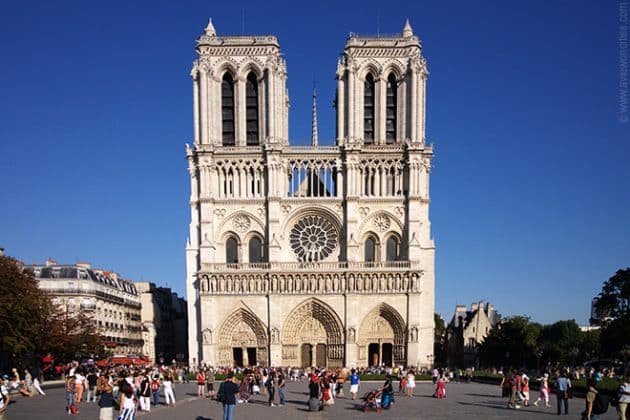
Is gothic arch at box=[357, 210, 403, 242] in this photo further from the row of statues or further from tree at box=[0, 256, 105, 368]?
tree at box=[0, 256, 105, 368]

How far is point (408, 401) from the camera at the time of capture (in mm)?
30047

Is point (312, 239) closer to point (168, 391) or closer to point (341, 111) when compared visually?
point (341, 111)

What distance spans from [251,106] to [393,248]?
56.2ft

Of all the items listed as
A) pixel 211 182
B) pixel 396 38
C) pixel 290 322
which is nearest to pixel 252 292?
pixel 290 322

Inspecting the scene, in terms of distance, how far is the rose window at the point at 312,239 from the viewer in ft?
188

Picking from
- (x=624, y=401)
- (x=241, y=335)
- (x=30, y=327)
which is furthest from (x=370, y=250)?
(x=624, y=401)

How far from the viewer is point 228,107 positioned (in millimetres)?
58750

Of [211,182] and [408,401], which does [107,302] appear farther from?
[408,401]

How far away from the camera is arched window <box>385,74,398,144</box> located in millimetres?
58578

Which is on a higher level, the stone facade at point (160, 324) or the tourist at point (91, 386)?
the tourist at point (91, 386)

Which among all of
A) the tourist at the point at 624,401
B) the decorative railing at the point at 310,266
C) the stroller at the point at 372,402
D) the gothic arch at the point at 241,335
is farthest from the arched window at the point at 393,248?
the tourist at the point at 624,401

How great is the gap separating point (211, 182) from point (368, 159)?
13043 mm

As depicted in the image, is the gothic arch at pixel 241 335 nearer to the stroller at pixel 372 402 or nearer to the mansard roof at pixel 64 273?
the mansard roof at pixel 64 273

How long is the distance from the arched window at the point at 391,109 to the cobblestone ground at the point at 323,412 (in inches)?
1198
